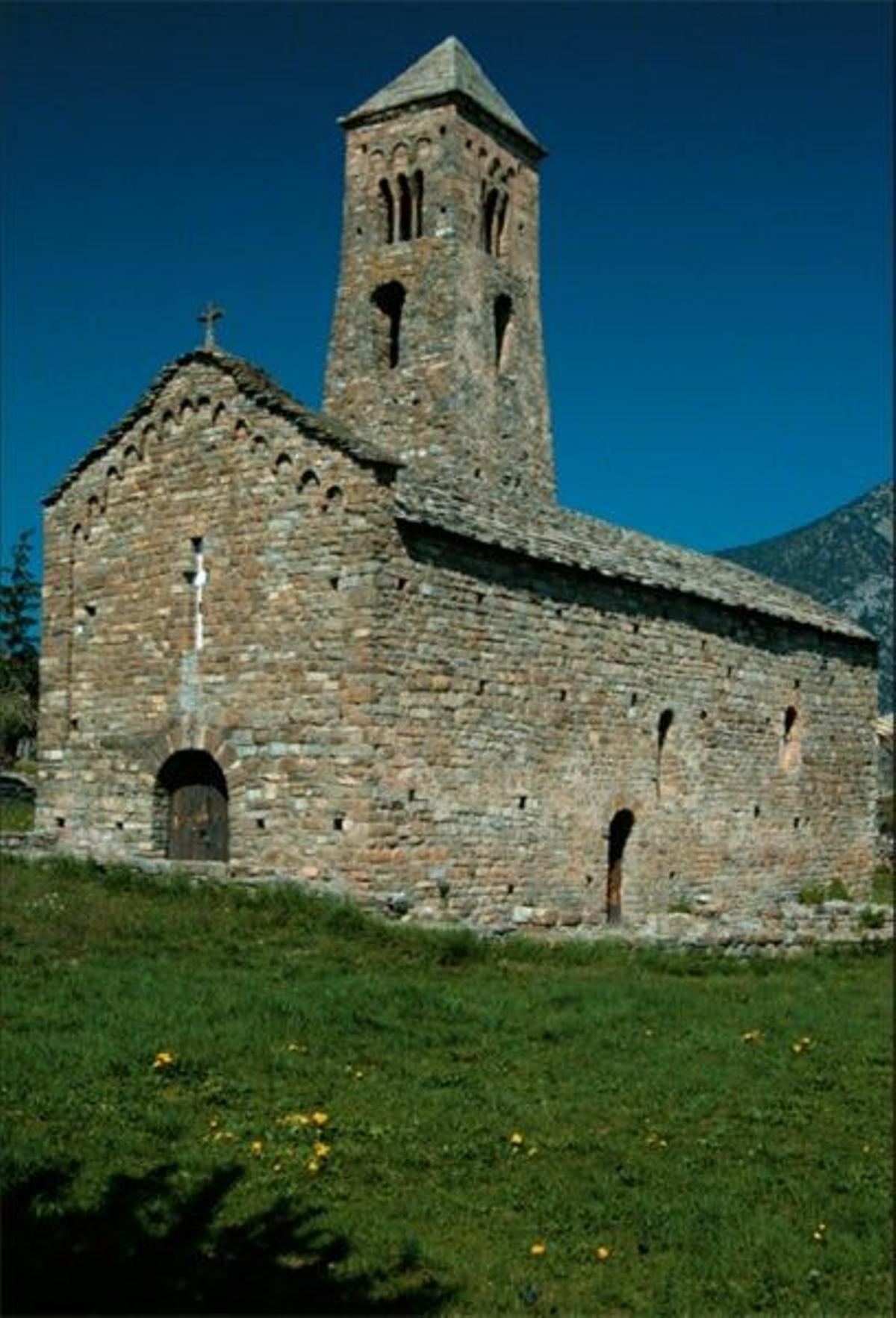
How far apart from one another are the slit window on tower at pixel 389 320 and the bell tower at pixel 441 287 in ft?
0.12

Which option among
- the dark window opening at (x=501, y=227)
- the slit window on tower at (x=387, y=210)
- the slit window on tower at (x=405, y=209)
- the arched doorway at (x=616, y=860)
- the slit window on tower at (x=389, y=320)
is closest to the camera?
the arched doorway at (x=616, y=860)

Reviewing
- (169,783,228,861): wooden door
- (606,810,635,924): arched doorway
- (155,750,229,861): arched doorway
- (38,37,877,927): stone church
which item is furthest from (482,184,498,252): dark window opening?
(169,783,228,861): wooden door

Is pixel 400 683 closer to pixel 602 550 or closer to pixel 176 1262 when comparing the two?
pixel 602 550

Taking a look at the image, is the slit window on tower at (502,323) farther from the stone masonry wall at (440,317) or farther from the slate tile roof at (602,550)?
the slate tile roof at (602,550)

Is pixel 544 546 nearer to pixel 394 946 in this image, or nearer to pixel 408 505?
pixel 408 505

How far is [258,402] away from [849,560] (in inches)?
5521

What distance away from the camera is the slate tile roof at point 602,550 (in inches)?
777

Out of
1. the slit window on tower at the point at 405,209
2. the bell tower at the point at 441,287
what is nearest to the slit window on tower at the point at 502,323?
the bell tower at the point at 441,287

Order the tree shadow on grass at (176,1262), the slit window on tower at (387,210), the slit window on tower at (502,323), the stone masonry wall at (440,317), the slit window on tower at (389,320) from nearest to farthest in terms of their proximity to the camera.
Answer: the tree shadow on grass at (176,1262), the stone masonry wall at (440,317), the slit window on tower at (389,320), the slit window on tower at (387,210), the slit window on tower at (502,323)

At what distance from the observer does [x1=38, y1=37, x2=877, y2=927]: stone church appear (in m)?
18.3

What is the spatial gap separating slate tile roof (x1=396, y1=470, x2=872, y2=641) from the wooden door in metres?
5.07

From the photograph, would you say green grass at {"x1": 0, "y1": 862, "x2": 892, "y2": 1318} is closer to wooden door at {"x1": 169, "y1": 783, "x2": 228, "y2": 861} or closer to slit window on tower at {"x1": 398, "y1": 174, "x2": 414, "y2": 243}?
wooden door at {"x1": 169, "y1": 783, "x2": 228, "y2": 861}

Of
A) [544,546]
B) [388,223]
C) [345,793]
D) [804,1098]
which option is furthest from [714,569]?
[804,1098]

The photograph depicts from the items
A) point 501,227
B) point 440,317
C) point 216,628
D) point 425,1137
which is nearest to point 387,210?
point 501,227
